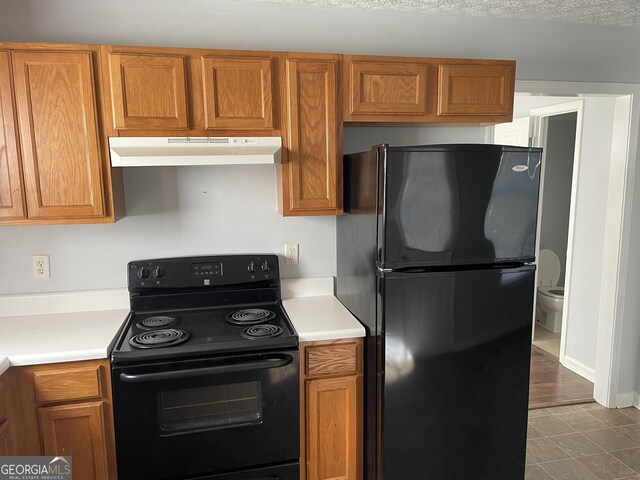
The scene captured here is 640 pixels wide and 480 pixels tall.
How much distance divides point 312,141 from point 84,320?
1.36 m

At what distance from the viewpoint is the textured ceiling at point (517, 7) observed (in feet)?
7.73

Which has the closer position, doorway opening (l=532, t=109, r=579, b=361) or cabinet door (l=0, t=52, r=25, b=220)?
cabinet door (l=0, t=52, r=25, b=220)

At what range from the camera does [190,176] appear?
2.40m

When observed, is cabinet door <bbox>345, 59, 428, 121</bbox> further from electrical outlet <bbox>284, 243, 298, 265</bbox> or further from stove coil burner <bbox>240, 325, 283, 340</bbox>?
stove coil burner <bbox>240, 325, 283, 340</bbox>

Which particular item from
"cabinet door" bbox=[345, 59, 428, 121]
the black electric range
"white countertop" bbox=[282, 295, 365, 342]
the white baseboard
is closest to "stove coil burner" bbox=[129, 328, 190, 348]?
the black electric range

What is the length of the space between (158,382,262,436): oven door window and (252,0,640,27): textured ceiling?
6.10ft

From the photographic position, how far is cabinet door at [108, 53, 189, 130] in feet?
6.44

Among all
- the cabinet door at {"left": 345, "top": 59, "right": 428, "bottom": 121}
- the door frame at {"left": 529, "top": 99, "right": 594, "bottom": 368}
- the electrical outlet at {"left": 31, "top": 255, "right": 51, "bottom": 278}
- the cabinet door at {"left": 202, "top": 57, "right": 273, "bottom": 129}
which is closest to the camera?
the cabinet door at {"left": 202, "top": 57, "right": 273, "bottom": 129}

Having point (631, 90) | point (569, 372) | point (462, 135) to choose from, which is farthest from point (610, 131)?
point (569, 372)

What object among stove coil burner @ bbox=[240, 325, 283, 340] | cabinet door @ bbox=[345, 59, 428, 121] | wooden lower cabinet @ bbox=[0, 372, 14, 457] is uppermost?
cabinet door @ bbox=[345, 59, 428, 121]

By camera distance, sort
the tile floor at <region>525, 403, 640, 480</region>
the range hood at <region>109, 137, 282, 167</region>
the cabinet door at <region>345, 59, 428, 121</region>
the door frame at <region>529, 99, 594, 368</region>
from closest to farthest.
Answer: the range hood at <region>109, 137, 282, 167</region> → the cabinet door at <region>345, 59, 428, 121</region> → the tile floor at <region>525, 403, 640, 480</region> → the door frame at <region>529, 99, 594, 368</region>

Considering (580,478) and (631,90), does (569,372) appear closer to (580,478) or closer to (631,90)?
(580,478)

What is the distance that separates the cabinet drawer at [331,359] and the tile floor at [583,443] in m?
1.23

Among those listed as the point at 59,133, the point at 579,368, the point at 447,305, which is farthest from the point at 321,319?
the point at 579,368
